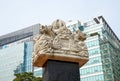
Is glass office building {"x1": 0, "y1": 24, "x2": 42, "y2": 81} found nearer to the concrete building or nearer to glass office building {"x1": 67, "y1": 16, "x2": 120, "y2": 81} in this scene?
the concrete building

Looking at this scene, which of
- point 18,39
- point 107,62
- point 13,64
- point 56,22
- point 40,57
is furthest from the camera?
point 18,39

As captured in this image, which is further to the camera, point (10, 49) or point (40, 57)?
point (10, 49)

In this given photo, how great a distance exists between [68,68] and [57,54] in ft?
1.17

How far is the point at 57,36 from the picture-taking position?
4.91m

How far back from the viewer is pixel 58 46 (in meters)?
4.75

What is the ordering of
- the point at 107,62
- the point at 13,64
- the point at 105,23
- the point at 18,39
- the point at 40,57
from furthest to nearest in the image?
the point at 18,39 → the point at 13,64 → the point at 105,23 → the point at 107,62 → the point at 40,57

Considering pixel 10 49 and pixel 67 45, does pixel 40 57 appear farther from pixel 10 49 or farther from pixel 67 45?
pixel 10 49

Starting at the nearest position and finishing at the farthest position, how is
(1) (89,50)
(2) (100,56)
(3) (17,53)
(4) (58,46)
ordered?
(4) (58,46) < (2) (100,56) < (1) (89,50) < (3) (17,53)

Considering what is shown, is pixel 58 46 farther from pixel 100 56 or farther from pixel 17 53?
pixel 17 53

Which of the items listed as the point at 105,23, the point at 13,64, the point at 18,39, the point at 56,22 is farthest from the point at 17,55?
the point at 56,22

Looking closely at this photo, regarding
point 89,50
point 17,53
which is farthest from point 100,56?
point 17,53

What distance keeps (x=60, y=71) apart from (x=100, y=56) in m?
35.8

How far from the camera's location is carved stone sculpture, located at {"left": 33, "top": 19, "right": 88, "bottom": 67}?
4.63 m

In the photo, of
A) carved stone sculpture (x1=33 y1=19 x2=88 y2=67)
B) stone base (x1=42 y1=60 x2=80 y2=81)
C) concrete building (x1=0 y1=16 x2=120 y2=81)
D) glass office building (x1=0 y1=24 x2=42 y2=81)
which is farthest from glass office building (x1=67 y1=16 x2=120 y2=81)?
stone base (x1=42 y1=60 x2=80 y2=81)
